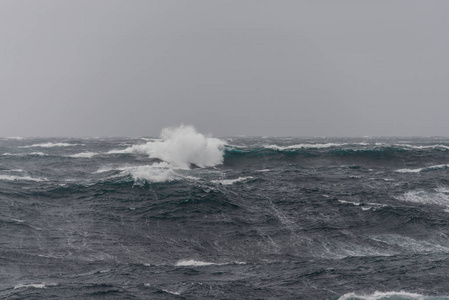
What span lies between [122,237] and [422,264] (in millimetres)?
16480

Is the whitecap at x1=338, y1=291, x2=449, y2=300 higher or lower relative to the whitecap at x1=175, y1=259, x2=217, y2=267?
higher

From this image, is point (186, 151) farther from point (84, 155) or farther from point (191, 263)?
point (191, 263)

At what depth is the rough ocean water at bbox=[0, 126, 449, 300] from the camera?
1623cm

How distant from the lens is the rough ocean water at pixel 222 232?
53.3 ft

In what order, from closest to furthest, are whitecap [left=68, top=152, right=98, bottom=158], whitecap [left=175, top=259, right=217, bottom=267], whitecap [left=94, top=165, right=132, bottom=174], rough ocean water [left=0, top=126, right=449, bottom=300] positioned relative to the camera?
rough ocean water [left=0, top=126, right=449, bottom=300] < whitecap [left=175, top=259, right=217, bottom=267] < whitecap [left=94, top=165, right=132, bottom=174] < whitecap [left=68, top=152, right=98, bottom=158]

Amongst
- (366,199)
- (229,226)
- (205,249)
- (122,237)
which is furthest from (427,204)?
(122,237)

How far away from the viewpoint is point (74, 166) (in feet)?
146

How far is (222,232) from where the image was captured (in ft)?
79.2

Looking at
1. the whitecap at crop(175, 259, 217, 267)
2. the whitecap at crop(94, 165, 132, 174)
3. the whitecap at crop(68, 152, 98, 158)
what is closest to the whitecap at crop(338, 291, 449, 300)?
the whitecap at crop(175, 259, 217, 267)

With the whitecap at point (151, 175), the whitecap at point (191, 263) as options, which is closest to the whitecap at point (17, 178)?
the whitecap at point (151, 175)

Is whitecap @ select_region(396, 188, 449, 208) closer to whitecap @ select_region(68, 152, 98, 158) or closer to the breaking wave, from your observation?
the breaking wave

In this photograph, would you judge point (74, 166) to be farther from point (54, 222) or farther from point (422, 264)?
point (422, 264)

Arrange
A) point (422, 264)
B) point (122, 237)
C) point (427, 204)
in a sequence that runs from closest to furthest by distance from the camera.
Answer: point (422, 264) → point (122, 237) → point (427, 204)

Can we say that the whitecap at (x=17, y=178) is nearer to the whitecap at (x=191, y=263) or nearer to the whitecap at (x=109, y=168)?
the whitecap at (x=109, y=168)
